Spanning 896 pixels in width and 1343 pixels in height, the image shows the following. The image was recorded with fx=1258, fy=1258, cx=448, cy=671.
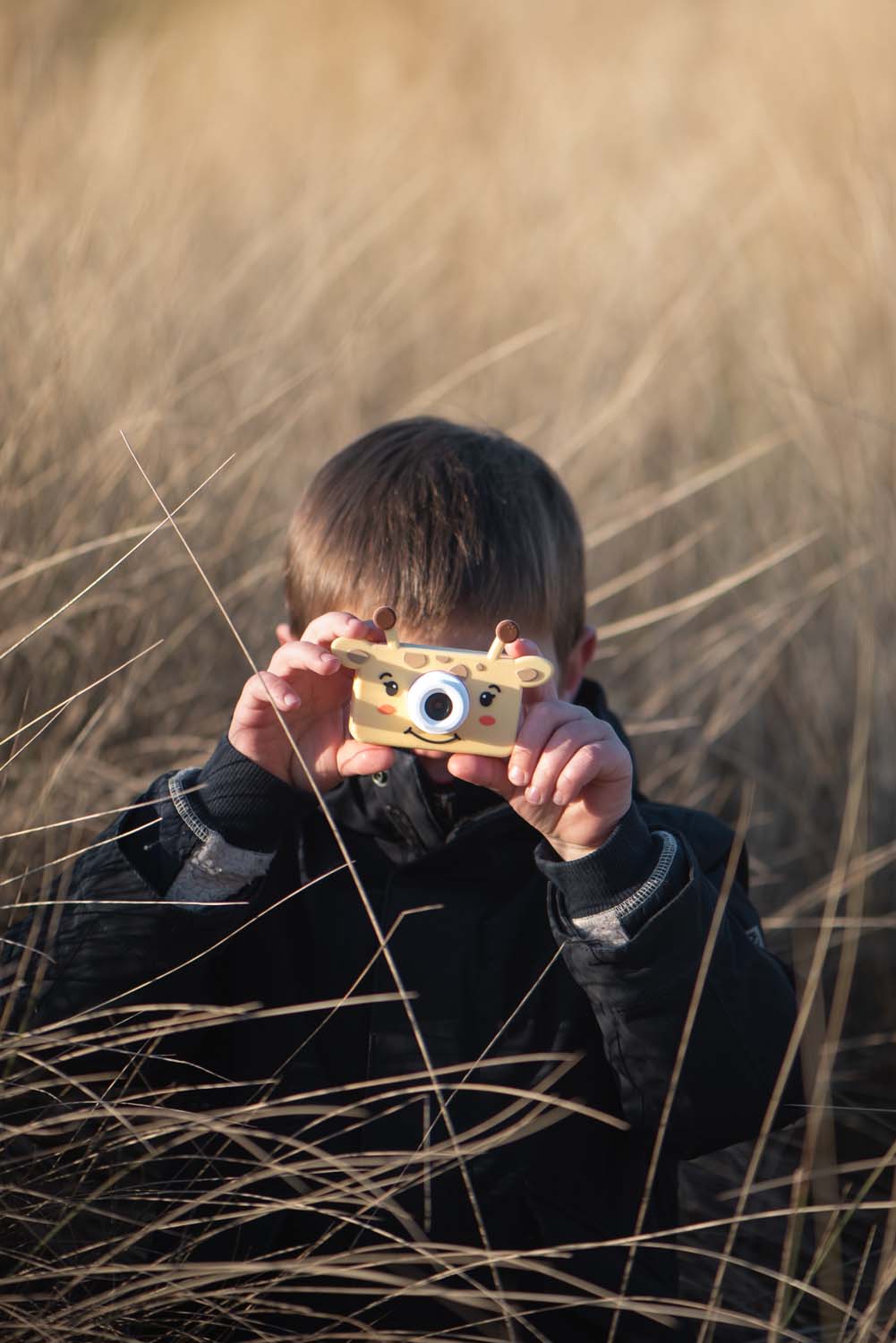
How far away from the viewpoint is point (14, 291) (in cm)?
200

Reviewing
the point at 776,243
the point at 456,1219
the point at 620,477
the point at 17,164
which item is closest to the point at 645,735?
the point at 620,477

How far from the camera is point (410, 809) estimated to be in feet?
4.11

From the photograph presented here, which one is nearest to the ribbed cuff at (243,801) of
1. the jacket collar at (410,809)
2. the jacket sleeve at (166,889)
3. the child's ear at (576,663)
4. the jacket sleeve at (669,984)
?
the jacket sleeve at (166,889)

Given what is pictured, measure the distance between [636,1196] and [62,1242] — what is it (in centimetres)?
56

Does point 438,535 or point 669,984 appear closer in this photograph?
point 669,984

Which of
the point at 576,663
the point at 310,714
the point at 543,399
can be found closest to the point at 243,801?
the point at 310,714

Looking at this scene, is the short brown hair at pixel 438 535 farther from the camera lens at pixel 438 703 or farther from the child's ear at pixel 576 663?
the camera lens at pixel 438 703

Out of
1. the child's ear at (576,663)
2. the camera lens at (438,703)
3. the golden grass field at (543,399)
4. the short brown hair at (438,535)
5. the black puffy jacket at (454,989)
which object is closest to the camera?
the camera lens at (438,703)

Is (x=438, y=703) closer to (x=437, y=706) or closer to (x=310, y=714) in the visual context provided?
(x=437, y=706)

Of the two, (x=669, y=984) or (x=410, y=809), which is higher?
(x=410, y=809)

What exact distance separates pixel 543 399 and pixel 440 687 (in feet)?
6.35

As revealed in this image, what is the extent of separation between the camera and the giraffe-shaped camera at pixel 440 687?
1077 millimetres

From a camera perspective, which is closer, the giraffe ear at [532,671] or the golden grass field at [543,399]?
the giraffe ear at [532,671]

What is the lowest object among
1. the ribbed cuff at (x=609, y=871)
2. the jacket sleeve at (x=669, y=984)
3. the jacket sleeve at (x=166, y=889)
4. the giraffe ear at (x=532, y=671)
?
the jacket sleeve at (x=669, y=984)
